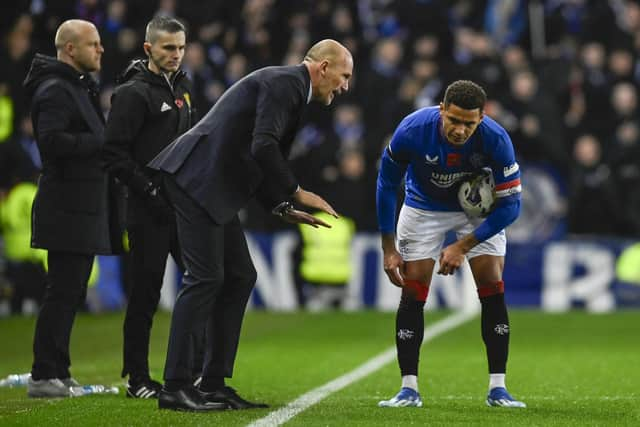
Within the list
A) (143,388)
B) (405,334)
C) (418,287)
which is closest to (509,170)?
(418,287)

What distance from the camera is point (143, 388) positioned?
7.79 metres

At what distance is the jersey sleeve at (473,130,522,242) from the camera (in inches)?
282

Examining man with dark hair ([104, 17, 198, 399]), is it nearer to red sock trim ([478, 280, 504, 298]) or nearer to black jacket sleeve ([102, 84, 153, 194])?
black jacket sleeve ([102, 84, 153, 194])

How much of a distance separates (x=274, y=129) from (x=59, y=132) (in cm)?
205

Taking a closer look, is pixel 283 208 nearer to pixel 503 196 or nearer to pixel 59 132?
pixel 503 196

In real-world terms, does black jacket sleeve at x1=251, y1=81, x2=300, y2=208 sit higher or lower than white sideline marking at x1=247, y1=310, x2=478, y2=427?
higher

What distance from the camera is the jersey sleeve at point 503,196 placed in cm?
716

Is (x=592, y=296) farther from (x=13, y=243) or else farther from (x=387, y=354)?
(x=13, y=243)

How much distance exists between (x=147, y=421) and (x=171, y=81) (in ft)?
7.77

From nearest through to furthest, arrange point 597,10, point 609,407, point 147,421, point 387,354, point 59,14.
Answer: point 147,421 < point 609,407 < point 387,354 < point 59,14 < point 597,10

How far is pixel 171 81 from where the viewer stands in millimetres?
7957

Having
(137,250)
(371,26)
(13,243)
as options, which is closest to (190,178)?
(137,250)

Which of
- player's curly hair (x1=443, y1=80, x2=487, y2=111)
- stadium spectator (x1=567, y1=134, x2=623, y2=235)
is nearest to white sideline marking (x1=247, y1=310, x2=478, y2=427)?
player's curly hair (x1=443, y1=80, x2=487, y2=111)

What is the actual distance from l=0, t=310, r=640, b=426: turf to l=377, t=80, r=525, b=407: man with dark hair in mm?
369
